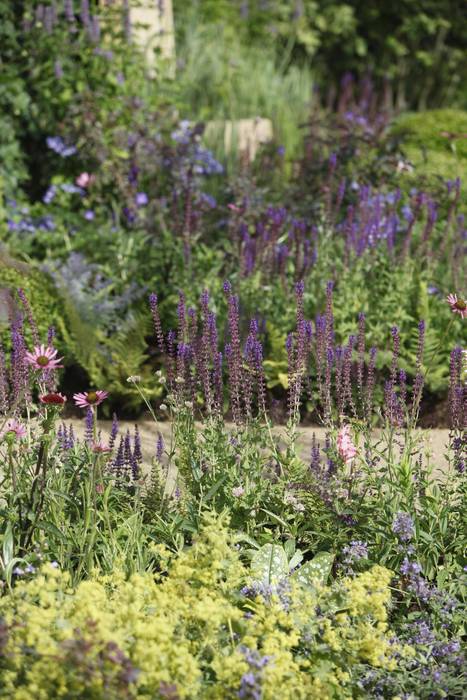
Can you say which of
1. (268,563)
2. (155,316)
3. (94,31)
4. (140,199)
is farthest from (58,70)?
(268,563)

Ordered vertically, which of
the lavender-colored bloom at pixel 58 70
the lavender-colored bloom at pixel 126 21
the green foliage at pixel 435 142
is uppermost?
the lavender-colored bloom at pixel 126 21

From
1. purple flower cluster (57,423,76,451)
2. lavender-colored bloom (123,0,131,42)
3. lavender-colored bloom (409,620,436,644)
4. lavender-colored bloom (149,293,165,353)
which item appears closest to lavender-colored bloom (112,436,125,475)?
purple flower cluster (57,423,76,451)

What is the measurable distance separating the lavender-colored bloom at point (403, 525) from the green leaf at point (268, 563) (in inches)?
15.3

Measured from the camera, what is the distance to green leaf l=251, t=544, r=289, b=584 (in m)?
3.15

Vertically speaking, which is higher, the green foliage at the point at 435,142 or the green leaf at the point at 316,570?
the green foliage at the point at 435,142

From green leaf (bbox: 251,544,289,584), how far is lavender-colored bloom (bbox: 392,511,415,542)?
0.39 meters

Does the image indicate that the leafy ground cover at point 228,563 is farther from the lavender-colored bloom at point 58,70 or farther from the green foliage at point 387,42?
the green foliage at point 387,42

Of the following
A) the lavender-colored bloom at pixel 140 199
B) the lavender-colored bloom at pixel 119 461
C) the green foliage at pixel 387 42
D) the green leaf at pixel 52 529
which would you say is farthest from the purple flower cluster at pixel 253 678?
the green foliage at pixel 387 42

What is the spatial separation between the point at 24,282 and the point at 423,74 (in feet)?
28.8

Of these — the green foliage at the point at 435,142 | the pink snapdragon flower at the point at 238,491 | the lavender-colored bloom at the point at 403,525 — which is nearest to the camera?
the lavender-colored bloom at the point at 403,525

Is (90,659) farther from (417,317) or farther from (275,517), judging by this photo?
(417,317)

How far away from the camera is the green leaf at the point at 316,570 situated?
3170 mm

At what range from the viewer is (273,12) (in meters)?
10.8

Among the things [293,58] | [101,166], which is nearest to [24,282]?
[101,166]
